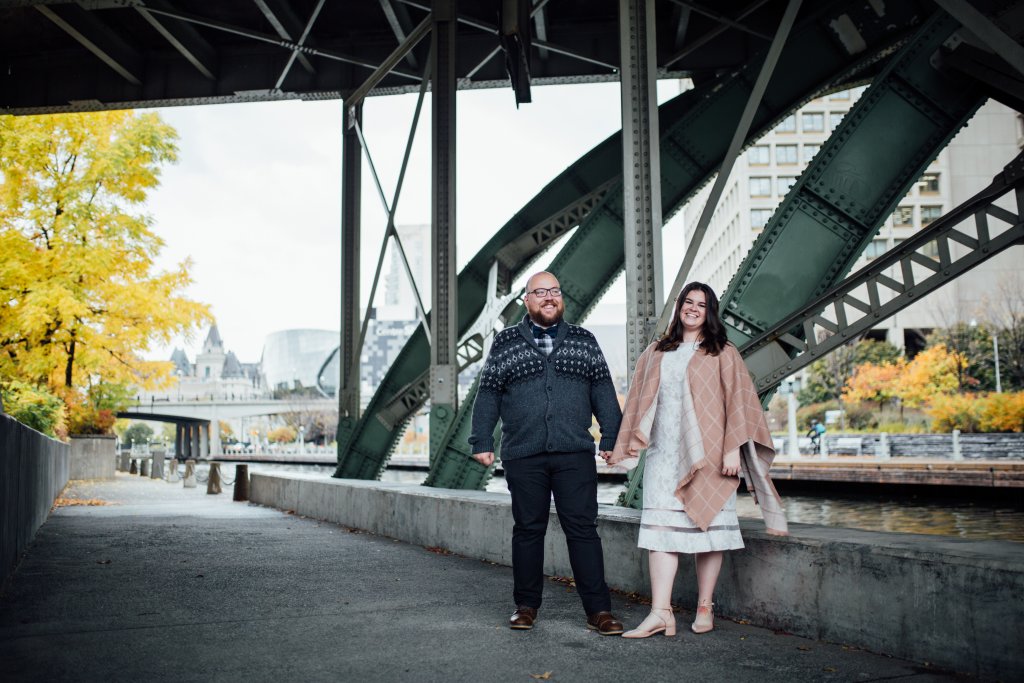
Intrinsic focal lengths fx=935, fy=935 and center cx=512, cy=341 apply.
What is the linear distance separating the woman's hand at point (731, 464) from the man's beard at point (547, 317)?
116cm

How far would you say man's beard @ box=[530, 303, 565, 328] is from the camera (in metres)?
4.97

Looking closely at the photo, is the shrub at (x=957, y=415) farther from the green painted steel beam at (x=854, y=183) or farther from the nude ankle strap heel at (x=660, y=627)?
the nude ankle strap heel at (x=660, y=627)

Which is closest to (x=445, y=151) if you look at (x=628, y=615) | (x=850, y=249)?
(x=850, y=249)

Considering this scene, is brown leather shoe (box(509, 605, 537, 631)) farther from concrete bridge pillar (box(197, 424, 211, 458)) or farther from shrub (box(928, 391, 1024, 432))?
concrete bridge pillar (box(197, 424, 211, 458))

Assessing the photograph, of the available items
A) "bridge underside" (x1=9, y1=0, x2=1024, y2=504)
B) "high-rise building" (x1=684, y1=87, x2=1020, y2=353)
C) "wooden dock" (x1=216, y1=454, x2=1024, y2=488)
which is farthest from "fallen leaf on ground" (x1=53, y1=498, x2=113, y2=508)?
"high-rise building" (x1=684, y1=87, x2=1020, y2=353)

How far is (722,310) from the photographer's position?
25.9 feet

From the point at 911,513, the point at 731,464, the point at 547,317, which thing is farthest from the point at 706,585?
the point at 911,513

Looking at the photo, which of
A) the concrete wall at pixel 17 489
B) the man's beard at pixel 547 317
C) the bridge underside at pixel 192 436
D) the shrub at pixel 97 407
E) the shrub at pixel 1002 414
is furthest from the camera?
the bridge underside at pixel 192 436

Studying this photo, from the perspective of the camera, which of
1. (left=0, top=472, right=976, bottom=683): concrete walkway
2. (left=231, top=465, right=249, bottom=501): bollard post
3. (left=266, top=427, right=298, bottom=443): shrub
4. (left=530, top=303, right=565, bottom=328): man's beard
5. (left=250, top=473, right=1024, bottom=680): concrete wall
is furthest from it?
(left=266, top=427, right=298, bottom=443): shrub

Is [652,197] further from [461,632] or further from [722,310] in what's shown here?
[461,632]

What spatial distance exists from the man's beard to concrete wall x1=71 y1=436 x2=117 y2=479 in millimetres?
23007

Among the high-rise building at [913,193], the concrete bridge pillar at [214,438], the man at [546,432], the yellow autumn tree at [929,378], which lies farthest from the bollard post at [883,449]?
the concrete bridge pillar at [214,438]

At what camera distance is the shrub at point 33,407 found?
1574cm

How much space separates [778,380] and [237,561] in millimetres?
4727
